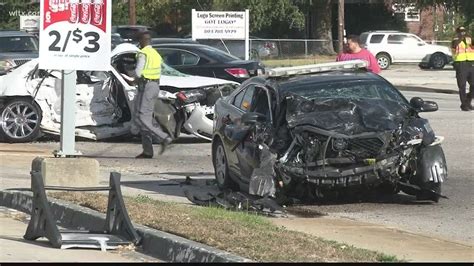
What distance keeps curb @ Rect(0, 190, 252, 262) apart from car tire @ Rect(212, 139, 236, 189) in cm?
246

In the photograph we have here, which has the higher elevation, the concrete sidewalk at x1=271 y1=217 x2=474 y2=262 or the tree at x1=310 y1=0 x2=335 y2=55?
the tree at x1=310 y1=0 x2=335 y2=55

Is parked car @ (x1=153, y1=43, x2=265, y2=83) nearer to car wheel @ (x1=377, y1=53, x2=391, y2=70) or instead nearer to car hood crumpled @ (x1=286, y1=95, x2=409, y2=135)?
car hood crumpled @ (x1=286, y1=95, x2=409, y2=135)

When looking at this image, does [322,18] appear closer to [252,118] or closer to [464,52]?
[464,52]

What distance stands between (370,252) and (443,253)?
29.6 inches

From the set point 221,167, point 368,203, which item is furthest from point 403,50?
point 368,203

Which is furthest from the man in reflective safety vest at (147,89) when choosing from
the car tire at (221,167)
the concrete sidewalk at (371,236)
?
the car tire at (221,167)

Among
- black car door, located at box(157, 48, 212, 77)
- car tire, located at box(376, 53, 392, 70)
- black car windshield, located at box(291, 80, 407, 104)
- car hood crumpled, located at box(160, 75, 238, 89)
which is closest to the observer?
black car windshield, located at box(291, 80, 407, 104)

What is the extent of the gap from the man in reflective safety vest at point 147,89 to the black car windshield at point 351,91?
451cm

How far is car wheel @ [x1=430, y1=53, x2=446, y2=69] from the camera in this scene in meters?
50.2

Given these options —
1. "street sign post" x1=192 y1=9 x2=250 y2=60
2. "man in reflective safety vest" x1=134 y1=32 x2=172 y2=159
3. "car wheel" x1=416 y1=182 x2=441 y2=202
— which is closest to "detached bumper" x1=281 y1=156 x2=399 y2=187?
"car wheel" x1=416 y1=182 x2=441 y2=202

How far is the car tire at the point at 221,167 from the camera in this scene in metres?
13.2

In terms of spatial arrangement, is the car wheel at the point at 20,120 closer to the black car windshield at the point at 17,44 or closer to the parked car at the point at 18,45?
the parked car at the point at 18,45

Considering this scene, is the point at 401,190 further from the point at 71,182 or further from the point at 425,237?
the point at 71,182

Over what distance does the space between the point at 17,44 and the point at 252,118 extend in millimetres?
16953
